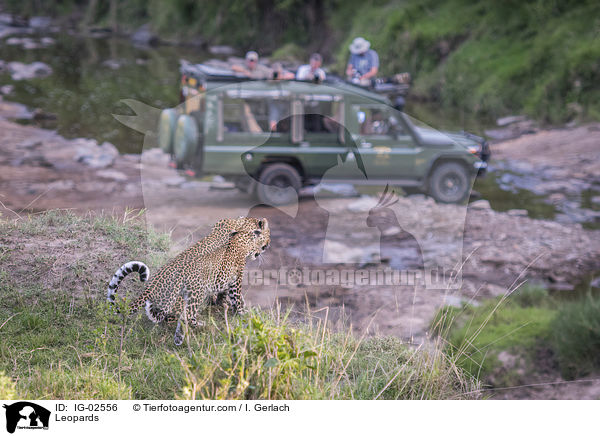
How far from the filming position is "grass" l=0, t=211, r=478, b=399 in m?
2.55

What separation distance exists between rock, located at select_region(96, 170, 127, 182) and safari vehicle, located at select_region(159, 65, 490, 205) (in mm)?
1106

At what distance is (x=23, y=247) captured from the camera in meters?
3.30

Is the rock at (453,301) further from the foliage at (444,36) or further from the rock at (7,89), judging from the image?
the rock at (7,89)

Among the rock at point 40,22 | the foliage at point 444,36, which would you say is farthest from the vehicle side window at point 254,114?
the rock at point 40,22

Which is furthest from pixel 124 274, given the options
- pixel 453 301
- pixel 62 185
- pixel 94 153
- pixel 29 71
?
pixel 29 71

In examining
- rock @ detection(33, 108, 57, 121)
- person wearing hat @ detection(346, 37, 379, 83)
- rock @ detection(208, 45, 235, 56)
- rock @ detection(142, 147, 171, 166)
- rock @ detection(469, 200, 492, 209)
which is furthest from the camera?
rock @ detection(208, 45, 235, 56)

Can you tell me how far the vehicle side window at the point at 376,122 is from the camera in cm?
532

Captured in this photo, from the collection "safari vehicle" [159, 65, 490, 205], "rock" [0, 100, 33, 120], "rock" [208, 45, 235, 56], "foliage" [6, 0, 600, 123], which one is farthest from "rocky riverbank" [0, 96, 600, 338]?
"foliage" [6, 0, 600, 123]

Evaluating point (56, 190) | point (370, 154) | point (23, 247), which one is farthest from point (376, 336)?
point (56, 190)

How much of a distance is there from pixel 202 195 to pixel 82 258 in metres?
1.76

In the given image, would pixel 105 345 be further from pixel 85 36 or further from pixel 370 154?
pixel 85 36

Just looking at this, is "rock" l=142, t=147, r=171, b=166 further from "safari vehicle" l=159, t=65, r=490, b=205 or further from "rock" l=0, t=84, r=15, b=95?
"rock" l=0, t=84, r=15, b=95

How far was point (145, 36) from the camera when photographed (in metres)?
9.10

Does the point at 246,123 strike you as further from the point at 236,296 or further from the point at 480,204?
the point at 480,204
